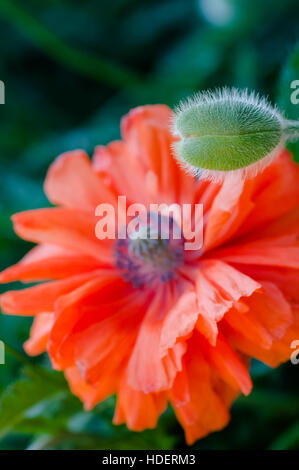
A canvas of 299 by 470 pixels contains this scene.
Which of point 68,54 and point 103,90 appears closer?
point 68,54

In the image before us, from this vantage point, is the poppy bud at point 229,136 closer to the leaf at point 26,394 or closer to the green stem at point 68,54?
the leaf at point 26,394

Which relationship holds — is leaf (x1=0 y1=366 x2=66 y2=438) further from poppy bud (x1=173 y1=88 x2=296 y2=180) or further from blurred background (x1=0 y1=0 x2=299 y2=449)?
poppy bud (x1=173 y1=88 x2=296 y2=180)

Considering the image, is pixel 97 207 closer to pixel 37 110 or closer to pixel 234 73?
pixel 234 73

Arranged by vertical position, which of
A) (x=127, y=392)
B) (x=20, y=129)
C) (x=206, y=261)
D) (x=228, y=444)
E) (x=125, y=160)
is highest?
(x=20, y=129)

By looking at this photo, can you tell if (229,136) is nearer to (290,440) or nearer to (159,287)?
(159,287)

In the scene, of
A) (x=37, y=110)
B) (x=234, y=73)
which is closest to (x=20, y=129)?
(x=37, y=110)

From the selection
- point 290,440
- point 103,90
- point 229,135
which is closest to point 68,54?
point 103,90

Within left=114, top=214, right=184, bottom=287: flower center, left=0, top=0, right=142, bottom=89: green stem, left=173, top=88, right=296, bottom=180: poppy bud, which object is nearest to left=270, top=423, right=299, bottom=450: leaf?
left=114, top=214, right=184, bottom=287: flower center
